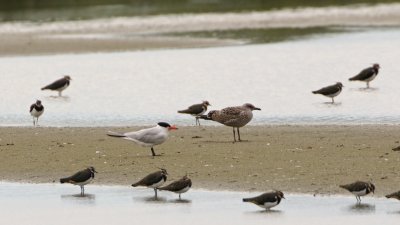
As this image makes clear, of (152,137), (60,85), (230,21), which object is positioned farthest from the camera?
(230,21)

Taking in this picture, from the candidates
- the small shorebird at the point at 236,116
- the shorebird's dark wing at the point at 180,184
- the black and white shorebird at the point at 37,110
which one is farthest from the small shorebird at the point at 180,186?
the black and white shorebird at the point at 37,110

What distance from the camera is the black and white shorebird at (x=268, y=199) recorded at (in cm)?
1391

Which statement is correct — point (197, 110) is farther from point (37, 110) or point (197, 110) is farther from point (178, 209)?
point (178, 209)

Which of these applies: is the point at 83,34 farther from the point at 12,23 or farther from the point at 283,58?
the point at 283,58

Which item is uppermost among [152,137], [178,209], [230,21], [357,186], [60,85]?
[230,21]

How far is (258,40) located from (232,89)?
1510cm

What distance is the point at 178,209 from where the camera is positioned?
47.4ft

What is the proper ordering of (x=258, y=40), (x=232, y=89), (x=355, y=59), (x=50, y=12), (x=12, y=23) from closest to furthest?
(x=232, y=89)
(x=355, y=59)
(x=258, y=40)
(x=12, y=23)
(x=50, y=12)

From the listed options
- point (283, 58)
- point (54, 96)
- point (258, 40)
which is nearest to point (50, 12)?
point (258, 40)

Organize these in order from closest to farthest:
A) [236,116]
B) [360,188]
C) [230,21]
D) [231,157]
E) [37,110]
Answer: [360,188] < [231,157] < [236,116] < [37,110] < [230,21]

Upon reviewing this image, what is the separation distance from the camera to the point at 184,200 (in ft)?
49.1

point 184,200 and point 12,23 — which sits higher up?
point 12,23

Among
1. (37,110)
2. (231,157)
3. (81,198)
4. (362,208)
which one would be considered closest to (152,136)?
(231,157)

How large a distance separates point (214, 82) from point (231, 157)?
13.6 meters
